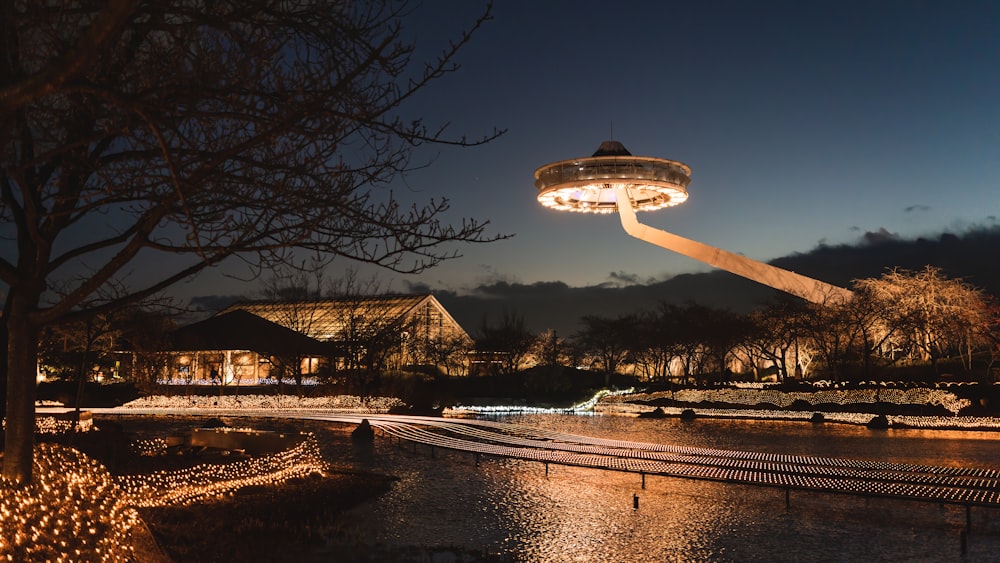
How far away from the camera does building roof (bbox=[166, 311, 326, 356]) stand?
4922cm

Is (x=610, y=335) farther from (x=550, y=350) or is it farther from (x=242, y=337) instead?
(x=242, y=337)

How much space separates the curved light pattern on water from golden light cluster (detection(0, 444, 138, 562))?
11.1 ft

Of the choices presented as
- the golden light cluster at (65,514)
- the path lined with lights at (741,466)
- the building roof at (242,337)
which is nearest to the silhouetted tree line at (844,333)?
the building roof at (242,337)

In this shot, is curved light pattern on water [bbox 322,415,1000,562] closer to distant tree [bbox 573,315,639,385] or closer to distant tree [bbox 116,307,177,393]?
distant tree [bbox 116,307,177,393]

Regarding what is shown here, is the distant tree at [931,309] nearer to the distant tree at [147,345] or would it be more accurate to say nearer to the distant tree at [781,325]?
the distant tree at [781,325]

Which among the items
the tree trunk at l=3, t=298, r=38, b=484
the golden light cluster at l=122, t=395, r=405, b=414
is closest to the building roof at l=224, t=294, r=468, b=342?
the golden light cluster at l=122, t=395, r=405, b=414

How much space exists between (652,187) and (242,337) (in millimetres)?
29610

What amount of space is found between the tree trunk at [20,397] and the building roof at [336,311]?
48.2 m

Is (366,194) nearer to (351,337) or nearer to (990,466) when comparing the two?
(990,466)

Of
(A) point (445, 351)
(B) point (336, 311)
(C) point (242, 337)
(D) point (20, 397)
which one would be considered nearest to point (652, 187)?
(A) point (445, 351)

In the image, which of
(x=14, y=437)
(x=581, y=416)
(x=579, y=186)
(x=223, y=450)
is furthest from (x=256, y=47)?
(x=579, y=186)

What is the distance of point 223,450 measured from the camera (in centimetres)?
1656

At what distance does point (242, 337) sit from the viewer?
2051 inches

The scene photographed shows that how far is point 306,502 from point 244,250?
22.6ft
